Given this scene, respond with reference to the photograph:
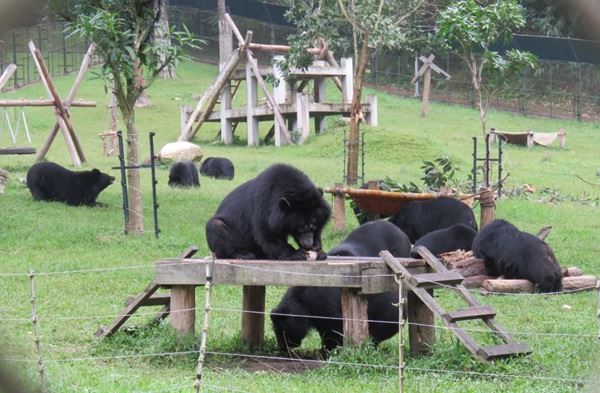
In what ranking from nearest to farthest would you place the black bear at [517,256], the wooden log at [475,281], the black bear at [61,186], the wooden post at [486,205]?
the black bear at [517,256] → the wooden log at [475,281] → the wooden post at [486,205] → the black bear at [61,186]

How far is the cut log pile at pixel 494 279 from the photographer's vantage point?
35.8 feet

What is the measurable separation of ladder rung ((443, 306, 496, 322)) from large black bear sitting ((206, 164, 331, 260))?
4.42ft

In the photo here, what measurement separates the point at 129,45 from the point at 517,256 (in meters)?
6.21

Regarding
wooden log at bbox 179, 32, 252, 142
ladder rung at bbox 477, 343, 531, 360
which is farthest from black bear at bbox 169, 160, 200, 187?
ladder rung at bbox 477, 343, 531, 360

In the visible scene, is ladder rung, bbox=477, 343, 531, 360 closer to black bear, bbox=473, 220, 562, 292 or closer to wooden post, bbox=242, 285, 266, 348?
wooden post, bbox=242, 285, 266, 348

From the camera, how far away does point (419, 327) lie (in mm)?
7707

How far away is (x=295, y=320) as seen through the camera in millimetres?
8148

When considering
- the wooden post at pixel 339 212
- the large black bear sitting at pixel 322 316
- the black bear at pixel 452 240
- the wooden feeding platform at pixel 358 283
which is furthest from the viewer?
the wooden post at pixel 339 212

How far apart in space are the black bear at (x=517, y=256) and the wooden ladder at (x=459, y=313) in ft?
Result: 11.7

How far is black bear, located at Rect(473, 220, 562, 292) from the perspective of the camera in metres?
10.8

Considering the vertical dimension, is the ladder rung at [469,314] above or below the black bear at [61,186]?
above

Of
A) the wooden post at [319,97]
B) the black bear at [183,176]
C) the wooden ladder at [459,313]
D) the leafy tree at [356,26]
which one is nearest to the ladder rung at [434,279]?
the wooden ladder at [459,313]

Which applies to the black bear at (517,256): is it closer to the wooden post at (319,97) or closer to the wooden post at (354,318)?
the wooden post at (354,318)

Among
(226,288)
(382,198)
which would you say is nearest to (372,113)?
(382,198)
